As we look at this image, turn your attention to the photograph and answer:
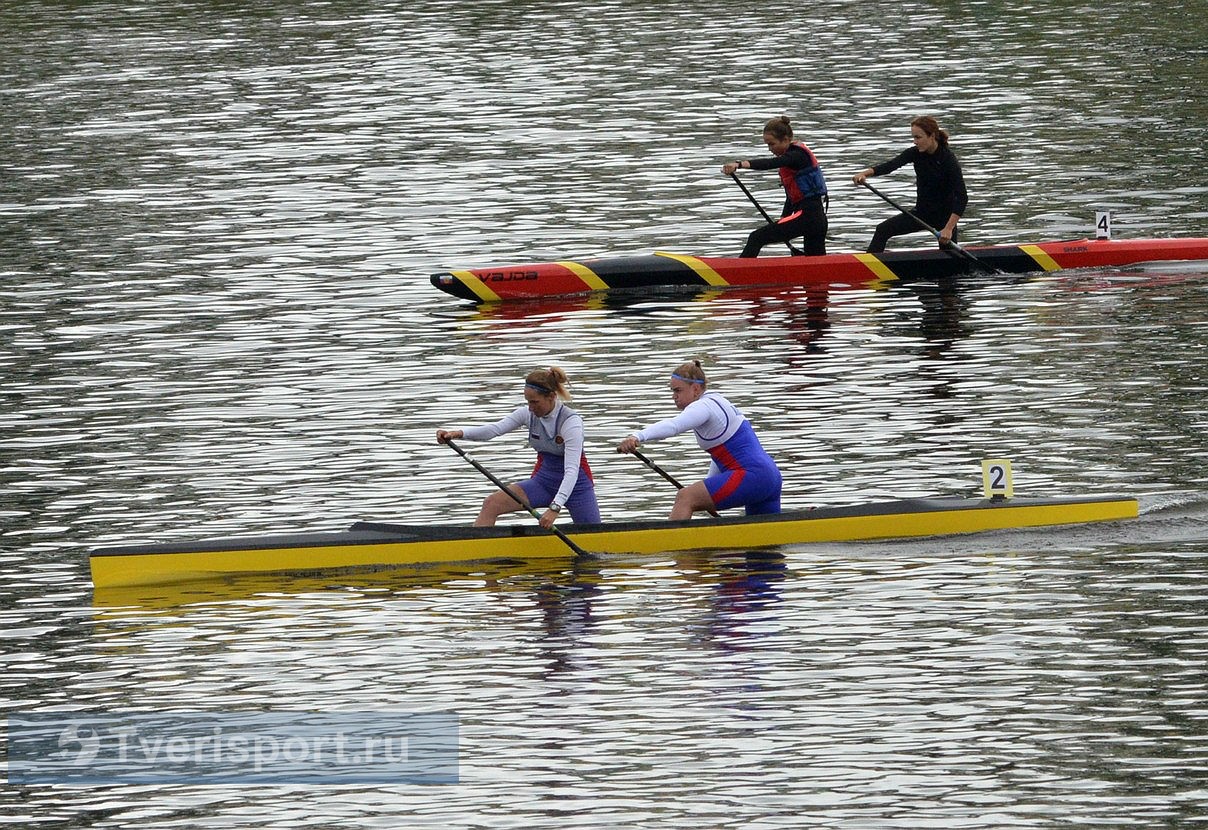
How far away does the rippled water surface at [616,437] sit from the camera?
14.3 m

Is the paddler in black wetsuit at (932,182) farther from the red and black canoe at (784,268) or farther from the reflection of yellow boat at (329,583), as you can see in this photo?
the reflection of yellow boat at (329,583)

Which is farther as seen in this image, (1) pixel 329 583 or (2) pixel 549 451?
(2) pixel 549 451

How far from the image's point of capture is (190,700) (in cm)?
1563

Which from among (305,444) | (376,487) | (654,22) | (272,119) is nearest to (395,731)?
(376,487)

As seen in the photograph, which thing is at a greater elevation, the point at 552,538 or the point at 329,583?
the point at 552,538

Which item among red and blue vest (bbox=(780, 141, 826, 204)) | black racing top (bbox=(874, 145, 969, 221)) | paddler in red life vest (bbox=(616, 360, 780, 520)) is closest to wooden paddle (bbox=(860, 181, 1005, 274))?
black racing top (bbox=(874, 145, 969, 221))

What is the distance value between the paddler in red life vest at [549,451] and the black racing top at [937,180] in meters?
9.99

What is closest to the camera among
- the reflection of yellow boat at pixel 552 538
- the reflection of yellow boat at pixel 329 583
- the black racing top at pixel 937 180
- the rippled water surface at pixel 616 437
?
the rippled water surface at pixel 616 437

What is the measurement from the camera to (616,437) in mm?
22734

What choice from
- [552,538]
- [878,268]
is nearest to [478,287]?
[878,268]

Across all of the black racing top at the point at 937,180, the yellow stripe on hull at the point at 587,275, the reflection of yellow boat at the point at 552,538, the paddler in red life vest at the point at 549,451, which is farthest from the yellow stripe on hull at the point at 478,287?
the reflection of yellow boat at the point at 552,538

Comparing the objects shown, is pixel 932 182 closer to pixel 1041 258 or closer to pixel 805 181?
pixel 805 181

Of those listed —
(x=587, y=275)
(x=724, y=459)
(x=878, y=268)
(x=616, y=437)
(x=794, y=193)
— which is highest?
(x=724, y=459)

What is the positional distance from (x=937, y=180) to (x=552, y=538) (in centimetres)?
1227
